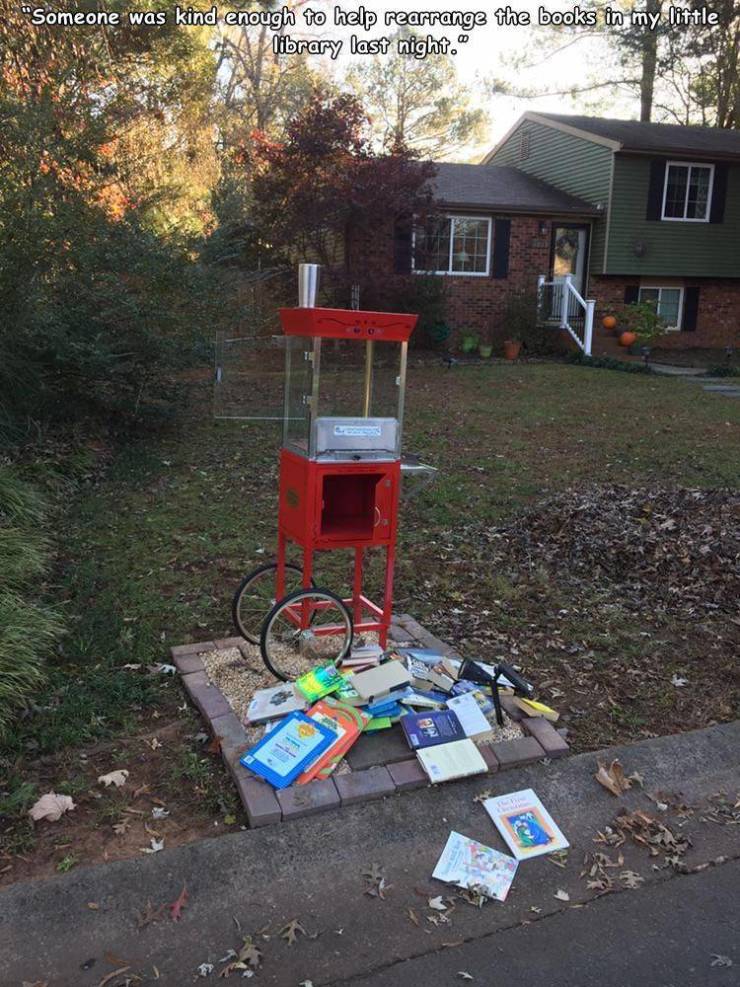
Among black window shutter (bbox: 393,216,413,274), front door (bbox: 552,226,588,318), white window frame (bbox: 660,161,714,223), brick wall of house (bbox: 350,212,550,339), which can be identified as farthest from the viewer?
front door (bbox: 552,226,588,318)

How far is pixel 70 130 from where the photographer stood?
32.0ft

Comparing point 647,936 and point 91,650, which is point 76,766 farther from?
point 647,936

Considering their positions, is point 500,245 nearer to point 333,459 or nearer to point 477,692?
point 333,459

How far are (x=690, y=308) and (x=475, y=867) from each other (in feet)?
63.6

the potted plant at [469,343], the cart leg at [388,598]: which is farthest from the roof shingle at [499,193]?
the cart leg at [388,598]

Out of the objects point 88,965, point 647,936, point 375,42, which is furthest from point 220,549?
point 375,42

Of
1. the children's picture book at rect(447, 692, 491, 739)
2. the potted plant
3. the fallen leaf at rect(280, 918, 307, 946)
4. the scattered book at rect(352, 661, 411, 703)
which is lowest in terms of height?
the fallen leaf at rect(280, 918, 307, 946)

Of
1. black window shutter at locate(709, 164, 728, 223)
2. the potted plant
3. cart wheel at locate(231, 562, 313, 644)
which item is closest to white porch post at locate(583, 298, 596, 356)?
the potted plant

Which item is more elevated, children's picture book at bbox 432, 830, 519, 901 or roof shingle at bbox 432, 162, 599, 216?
roof shingle at bbox 432, 162, 599, 216

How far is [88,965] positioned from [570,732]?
2168 millimetres

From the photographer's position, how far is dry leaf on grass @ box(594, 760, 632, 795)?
314 cm

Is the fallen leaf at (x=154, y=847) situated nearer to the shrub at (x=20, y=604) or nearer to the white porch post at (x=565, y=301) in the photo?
the shrub at (x=20, y=604)

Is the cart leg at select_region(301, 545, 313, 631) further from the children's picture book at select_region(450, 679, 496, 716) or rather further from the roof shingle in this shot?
the roof shingle

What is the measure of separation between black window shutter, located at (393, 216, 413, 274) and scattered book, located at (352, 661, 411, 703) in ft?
45.0
